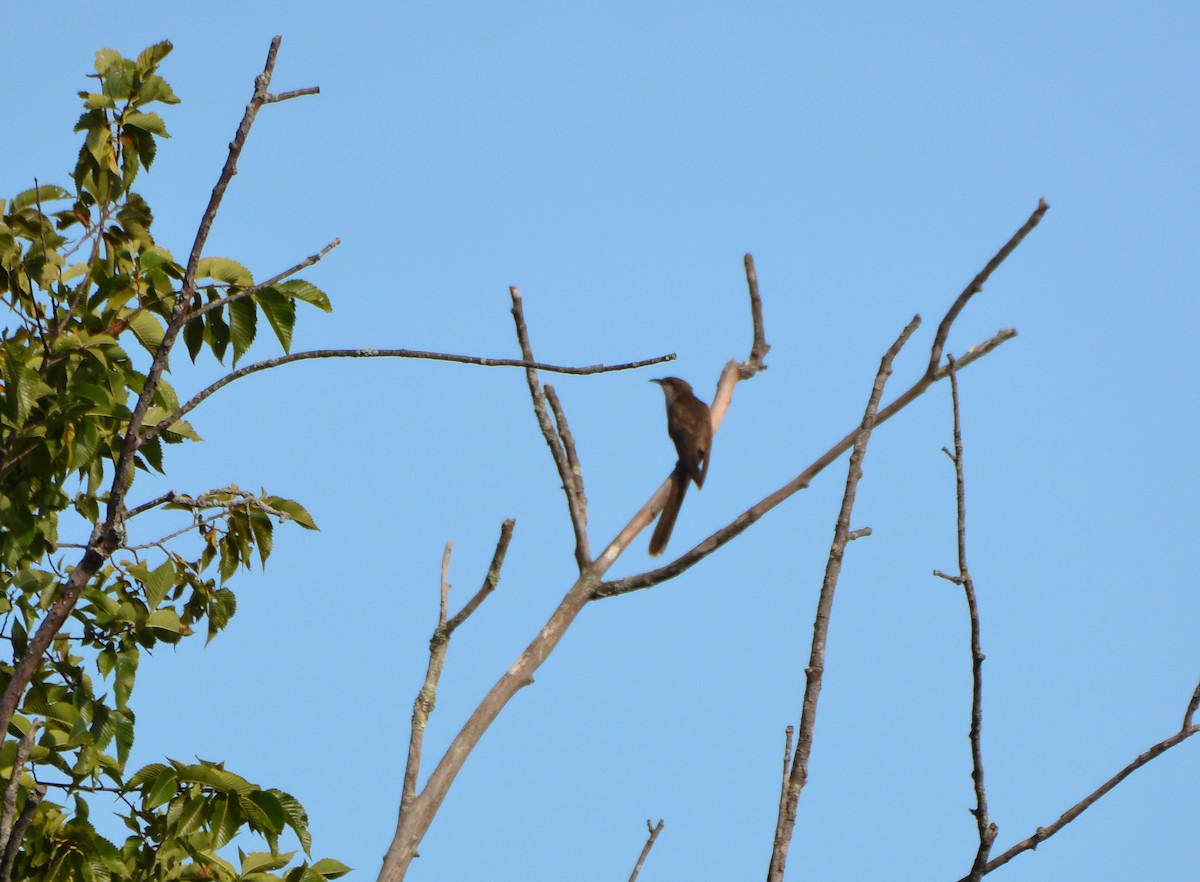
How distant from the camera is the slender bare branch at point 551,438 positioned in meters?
3.93

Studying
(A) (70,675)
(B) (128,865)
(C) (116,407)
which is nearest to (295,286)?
(C) (116,407)

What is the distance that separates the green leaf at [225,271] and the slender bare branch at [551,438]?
0.92m

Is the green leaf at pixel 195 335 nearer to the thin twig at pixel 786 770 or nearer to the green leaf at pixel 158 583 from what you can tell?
the green leaf at pixel 158 583

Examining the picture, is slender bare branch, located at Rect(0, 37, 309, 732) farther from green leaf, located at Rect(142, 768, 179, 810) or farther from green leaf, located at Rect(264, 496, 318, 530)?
green leaf, located at Rect(264, 496, 318, 530)

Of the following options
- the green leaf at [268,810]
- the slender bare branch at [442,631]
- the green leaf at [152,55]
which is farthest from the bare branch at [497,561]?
the green leaf at [152,55]

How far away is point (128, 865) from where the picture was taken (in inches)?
159

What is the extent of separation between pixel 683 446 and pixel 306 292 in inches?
189

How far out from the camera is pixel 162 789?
152 inches

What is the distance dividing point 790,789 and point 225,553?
2.72 metres

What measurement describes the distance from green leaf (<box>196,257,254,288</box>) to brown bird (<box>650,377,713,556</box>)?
102 inches

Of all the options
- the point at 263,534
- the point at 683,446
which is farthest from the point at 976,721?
the point at 683,446

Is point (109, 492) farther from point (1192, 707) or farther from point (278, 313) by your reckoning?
point (1192, 707)

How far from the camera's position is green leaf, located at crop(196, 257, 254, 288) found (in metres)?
4.17

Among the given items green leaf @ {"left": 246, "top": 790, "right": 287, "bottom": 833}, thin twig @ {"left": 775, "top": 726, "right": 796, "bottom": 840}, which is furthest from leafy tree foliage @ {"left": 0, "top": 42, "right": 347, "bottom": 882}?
thin twig @ {"left": 775, "top": 726, "right": 796, "bottom": 840}
